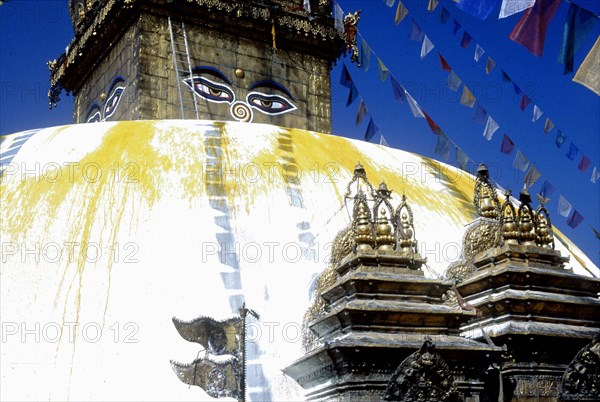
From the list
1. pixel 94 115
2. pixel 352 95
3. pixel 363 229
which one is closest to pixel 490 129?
pixel 352 95

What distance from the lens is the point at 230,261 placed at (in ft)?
36.0

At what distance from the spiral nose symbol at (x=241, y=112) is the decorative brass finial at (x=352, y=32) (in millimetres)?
3030

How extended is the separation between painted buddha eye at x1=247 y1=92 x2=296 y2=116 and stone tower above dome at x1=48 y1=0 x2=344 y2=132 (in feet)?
0.09

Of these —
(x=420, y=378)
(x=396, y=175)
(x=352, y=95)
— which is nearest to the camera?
(x=420, y=378)

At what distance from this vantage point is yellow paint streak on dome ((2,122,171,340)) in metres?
10.9

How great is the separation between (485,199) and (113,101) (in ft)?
35.6

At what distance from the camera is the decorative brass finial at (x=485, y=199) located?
34.3ft

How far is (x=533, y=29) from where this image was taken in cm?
935

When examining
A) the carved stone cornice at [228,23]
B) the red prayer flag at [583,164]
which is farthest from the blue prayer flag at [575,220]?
the carved stone cornice at [228,23]

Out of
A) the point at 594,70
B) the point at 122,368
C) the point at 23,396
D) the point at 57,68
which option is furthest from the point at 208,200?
the point at 57,68

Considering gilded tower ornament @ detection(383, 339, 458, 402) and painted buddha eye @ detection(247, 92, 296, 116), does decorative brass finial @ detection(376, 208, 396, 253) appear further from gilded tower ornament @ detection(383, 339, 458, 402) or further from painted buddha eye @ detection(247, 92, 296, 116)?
painted buddha eye @ detection(247, 92, 296, 116)

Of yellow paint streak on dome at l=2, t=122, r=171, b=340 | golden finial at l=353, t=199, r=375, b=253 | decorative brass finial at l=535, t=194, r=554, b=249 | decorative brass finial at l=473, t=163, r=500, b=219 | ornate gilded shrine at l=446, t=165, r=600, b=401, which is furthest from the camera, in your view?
yellow paint streak on dome at l=2, t=122, r=171, b=340

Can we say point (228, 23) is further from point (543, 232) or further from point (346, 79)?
point (543, 232)

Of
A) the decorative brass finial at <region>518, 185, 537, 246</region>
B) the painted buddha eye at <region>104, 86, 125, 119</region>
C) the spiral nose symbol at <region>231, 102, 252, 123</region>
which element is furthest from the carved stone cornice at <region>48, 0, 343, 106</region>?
the decorative brass finial at <region>518, 185, 537, 246</region>
